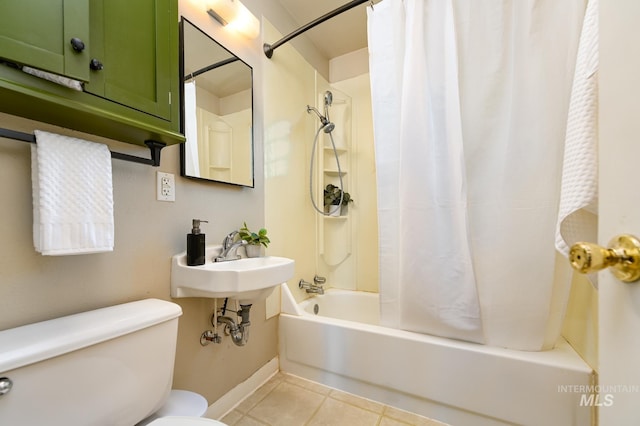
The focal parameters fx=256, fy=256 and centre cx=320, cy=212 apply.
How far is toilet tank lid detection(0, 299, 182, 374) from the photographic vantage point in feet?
1.89

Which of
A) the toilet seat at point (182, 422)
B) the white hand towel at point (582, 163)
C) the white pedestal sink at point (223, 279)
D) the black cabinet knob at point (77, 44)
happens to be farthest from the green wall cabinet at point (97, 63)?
the white hand towel at point (582, 163)

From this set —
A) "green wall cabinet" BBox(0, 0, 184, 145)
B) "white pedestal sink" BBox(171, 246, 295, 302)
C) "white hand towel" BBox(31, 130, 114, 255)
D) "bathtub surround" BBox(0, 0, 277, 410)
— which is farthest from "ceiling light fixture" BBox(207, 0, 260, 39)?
"white pedestal sink" BBox(171, 246, 295, 302)

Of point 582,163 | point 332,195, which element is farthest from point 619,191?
point 332,195

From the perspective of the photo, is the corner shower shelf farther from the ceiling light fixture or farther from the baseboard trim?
the baseboard trim

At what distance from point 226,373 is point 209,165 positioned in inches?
41.8

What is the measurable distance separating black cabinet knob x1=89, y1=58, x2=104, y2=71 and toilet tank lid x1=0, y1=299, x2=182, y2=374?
71 centimetres

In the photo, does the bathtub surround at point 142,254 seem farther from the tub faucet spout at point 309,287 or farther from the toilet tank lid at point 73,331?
the tub faucet spout at point 309,287

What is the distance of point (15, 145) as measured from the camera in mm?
709

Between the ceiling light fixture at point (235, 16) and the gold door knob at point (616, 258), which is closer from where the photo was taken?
the gold door knob at point (616, 258)

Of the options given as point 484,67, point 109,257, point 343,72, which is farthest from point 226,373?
point 343,72

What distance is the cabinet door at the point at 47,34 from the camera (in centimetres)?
57

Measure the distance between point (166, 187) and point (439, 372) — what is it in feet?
4.88

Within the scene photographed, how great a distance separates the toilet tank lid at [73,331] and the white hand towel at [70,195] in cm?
20

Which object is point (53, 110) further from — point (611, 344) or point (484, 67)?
point (484, 67)
